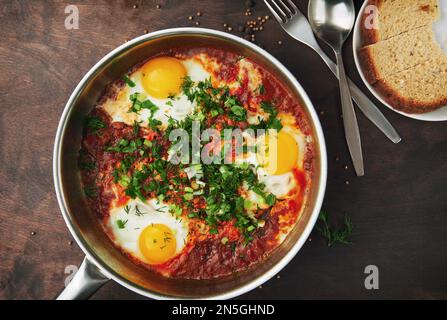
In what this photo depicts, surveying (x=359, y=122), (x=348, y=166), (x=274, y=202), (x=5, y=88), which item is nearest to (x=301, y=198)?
(x=274, y=202)

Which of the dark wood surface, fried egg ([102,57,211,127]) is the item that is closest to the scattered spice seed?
the dark wood surface

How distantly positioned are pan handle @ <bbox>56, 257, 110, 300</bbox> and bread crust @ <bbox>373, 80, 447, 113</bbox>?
2.18 m

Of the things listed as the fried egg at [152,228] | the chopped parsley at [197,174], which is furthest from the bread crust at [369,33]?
the fried egg at [152,228]

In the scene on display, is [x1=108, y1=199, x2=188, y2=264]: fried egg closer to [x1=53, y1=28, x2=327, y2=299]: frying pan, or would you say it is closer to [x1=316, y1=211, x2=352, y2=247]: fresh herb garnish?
[x1=53, y1=28, x2=327, y2=299]: frying pan

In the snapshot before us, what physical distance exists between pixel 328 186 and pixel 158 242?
1204 mm

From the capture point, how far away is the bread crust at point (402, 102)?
9.66 feet

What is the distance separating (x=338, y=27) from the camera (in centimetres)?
289

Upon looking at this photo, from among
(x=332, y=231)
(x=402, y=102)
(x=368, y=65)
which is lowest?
(x=332, y=231)

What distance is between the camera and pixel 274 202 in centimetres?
279

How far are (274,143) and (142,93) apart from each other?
3.02 feet

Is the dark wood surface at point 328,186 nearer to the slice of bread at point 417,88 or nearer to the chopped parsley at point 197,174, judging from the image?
the slice of bread at point 417,88

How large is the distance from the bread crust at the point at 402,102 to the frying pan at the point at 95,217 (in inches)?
25.4

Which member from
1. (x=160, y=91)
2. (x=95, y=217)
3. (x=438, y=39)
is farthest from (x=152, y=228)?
(x=438, y=39)

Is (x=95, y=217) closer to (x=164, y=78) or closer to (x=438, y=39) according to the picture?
(x=164, y=78)
